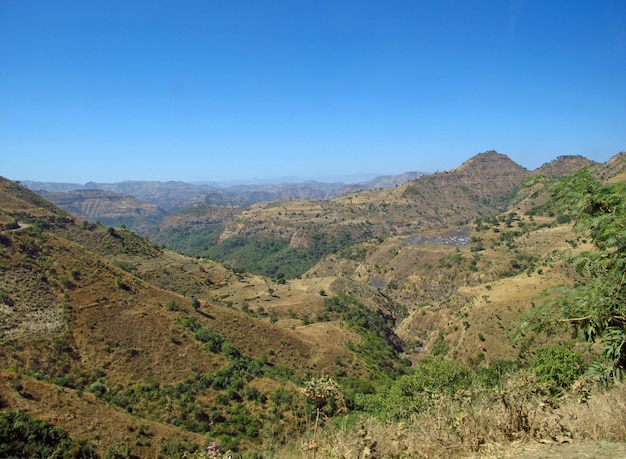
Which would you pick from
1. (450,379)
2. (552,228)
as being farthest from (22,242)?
(552,228)

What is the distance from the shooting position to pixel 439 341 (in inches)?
2288

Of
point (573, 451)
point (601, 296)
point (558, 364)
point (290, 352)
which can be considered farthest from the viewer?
point (290, 352)

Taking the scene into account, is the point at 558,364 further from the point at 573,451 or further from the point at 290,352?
the point at 290,352

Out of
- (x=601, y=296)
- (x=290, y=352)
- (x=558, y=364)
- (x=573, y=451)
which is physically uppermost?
(x=601, y=296)

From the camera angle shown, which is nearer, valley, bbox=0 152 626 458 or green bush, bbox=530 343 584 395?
valley, bbox=0 152 626 458

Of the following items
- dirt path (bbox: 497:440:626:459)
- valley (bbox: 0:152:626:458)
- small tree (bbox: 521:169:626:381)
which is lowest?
valley (bbox: 0:152:626:458)

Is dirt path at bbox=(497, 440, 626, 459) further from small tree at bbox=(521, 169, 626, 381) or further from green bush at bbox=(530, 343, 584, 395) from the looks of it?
green bush at bbox=(530, 343, 584, 395)

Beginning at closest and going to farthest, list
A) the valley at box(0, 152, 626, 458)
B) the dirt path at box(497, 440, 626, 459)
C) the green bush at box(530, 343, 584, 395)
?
the dirt path at box(497, 440, 626, 459)
the valley at box(0, 152, 626, 458)
the green bush at box(530, 343, 584, 395)

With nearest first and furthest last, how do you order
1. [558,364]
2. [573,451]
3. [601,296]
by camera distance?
[573,451] < [601,296] < [558,364]

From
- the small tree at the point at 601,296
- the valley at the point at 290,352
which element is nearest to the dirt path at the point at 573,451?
the valley at the point at 290,352

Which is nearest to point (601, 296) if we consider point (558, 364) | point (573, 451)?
point (573, 451)

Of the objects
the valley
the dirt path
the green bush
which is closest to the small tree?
A: the valley

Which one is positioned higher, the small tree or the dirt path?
the small tree

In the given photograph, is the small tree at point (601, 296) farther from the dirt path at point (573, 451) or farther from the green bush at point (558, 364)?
the green bush at point (558, 364)
